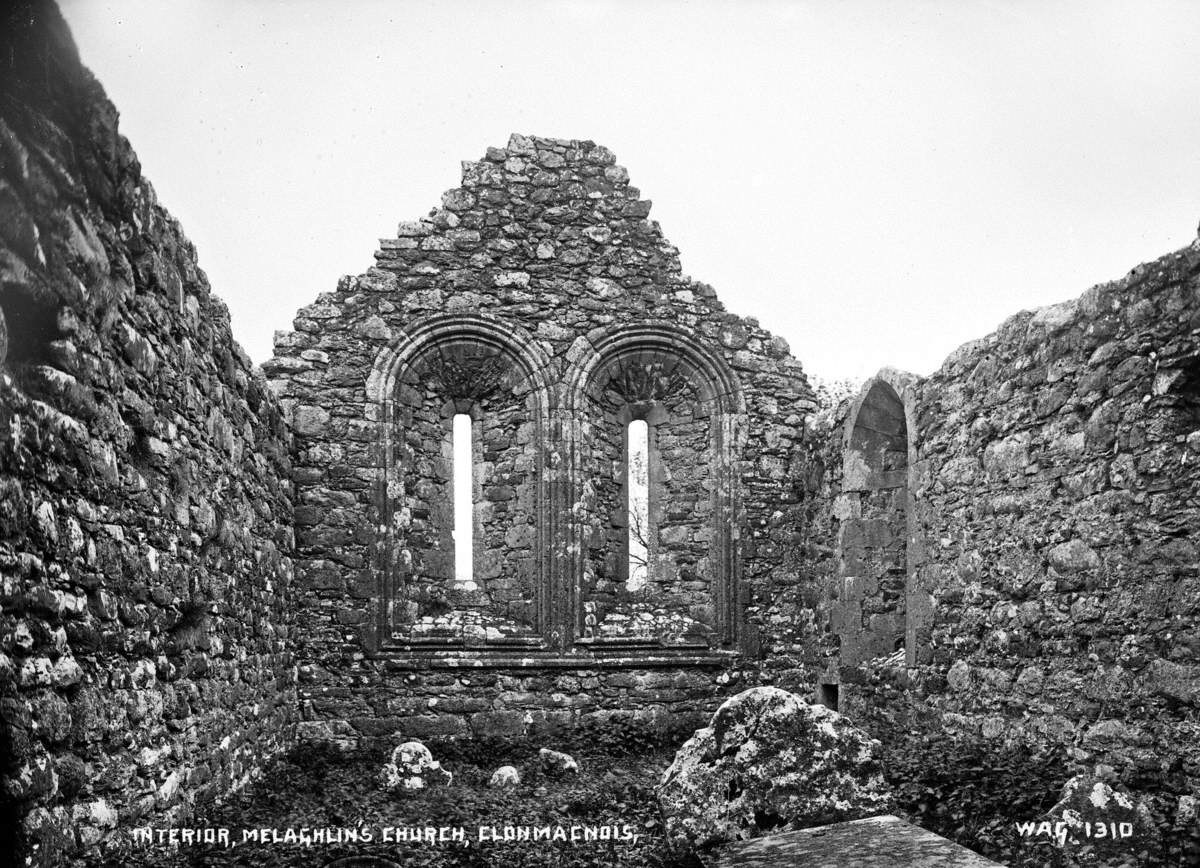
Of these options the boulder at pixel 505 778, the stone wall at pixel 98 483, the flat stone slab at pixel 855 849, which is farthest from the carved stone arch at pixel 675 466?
the flat stone slab at pixel 855 849

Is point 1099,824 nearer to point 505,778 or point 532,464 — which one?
point 505,778

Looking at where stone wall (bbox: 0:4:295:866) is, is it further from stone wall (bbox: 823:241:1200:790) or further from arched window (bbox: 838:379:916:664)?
arched window (bbox: 838:379:916:664)

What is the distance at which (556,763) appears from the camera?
8.52m

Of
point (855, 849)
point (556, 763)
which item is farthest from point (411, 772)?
point (855, 849)

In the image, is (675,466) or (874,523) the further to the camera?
(675,466)

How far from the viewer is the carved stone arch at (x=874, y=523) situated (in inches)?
360

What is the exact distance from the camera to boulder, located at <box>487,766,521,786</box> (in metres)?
7.55

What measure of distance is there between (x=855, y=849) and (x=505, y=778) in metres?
4.22

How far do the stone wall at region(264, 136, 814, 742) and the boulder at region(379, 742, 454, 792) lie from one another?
2.06 meters

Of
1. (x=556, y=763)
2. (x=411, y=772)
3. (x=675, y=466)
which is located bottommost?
(x=556, y=763)

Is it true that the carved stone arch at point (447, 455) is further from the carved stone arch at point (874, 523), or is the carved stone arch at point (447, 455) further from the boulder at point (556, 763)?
the carved stone arch at point (874, 523)

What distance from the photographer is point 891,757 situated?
22.4ft

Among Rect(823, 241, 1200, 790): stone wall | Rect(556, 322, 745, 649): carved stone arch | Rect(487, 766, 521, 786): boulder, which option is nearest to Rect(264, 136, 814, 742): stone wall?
Rect(556, 322, 745, 649): carved stone arch

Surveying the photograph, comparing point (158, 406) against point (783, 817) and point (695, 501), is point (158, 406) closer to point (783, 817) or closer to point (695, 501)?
point (783, 817)
